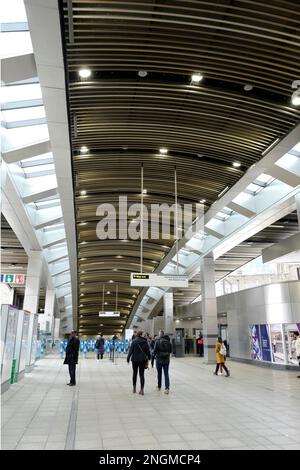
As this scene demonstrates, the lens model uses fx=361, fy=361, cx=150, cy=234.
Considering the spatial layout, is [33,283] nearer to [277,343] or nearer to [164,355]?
[164,355]

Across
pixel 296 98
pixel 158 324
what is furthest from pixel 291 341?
pixel 158 324

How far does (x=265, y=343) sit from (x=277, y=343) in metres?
1.12

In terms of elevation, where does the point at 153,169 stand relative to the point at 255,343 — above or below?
above

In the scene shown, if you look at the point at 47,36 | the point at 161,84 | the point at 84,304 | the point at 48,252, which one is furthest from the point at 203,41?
the point at 84,304

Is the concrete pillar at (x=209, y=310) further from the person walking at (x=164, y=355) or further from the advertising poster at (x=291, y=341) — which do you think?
the person walking at (x=164, y=355)

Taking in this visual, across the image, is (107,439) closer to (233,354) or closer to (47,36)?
(47,36)

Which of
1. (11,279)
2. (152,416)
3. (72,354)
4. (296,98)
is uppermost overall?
(296,98)

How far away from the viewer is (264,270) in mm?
21812

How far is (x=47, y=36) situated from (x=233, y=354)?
19314mm

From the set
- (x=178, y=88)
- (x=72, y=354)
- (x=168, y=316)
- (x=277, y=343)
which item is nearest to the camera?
(x=178, y=88)

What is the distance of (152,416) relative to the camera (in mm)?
6551

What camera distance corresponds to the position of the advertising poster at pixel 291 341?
577 inches

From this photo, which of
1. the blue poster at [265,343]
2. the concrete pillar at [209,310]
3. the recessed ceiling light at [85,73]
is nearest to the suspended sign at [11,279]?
the concrete pillar at [209,310]

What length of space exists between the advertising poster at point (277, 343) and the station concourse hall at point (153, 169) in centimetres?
8
